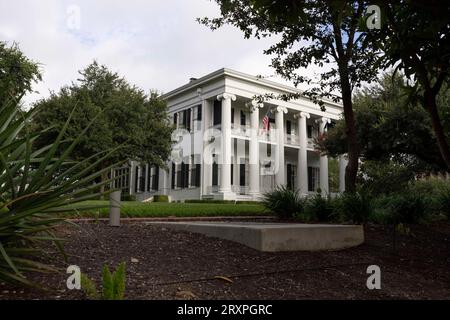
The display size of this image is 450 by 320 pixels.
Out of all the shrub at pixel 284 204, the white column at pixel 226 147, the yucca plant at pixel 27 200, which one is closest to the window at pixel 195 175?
the white column at pixel 226 147

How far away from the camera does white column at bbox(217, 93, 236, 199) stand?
31.4m

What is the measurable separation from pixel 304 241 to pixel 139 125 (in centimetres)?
2300

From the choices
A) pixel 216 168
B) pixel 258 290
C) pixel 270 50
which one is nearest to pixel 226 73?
pixel 216 168

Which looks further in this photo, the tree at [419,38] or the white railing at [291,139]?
the white railing at [291,139]

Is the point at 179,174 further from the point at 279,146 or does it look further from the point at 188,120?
the point at 279,146

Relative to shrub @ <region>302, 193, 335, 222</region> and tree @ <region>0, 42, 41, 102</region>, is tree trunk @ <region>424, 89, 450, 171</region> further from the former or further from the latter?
tree @ <region>0, 42, 41, 102</region>

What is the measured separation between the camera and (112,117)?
2789cm

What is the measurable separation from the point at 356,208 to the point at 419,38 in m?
4.79

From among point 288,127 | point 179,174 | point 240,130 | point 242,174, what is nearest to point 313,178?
point 288,127

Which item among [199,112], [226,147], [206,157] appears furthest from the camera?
[199,112]

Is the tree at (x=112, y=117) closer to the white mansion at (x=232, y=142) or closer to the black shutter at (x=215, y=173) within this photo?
the white mansion at (x=232, y=142)

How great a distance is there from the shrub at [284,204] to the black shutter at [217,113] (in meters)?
23.2

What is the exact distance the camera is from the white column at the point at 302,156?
37312mm
